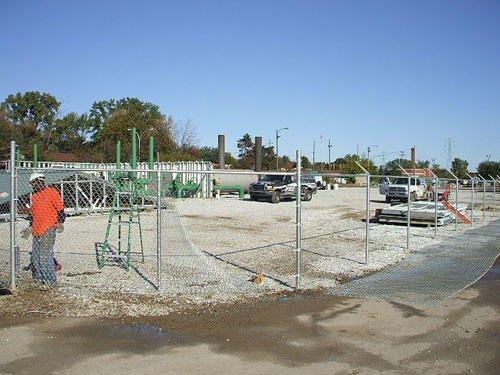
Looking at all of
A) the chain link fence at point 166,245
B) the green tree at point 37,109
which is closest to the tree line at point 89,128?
the green tree at point 37,109

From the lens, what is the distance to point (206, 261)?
33.6 feet

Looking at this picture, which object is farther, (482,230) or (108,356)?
(482,230)

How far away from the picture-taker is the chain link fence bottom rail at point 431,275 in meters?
7.61

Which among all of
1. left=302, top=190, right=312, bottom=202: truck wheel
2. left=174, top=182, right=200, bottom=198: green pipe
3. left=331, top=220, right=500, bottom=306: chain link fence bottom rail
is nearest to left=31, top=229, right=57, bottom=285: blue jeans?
left=331, top=220, right=500, bottom=306: chain link fence bottom rail

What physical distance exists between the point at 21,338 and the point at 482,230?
49.9 ft

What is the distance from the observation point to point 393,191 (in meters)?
33.7

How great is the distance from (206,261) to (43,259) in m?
3.55

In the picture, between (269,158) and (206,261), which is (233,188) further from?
(269,158)

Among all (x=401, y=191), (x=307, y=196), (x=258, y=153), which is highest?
(x=258, y=153)

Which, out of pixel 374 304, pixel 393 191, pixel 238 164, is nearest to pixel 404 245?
pixel 374 304

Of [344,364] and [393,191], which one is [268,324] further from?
[393,191]

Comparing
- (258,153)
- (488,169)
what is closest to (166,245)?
(258,153)

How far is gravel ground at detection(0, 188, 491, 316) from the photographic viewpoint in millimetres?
7036

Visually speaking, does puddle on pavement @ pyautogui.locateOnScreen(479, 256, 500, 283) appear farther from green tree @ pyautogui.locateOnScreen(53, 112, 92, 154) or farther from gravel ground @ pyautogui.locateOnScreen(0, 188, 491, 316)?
green tree @ pyautogui.locateOnScreen(53, 112, 92, 154)
